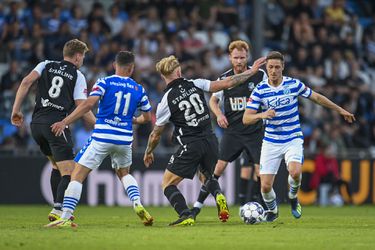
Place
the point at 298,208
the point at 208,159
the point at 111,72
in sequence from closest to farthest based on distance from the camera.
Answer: the point at 208,159 < the point at 298,208 < the point at 111,72

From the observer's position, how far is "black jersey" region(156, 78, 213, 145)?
12.1 metres

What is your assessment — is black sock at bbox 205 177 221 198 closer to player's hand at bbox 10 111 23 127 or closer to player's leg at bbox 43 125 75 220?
player's leg at bbox 43 125 75 220

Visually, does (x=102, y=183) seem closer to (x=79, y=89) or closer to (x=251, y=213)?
(x=79, y=89)

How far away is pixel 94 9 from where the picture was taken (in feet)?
76.0

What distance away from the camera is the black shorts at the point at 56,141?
41.2 ft

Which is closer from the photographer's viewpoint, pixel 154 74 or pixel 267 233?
pixel 267 233

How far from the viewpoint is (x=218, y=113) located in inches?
539

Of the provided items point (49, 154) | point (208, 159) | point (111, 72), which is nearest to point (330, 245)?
point (208, 159)

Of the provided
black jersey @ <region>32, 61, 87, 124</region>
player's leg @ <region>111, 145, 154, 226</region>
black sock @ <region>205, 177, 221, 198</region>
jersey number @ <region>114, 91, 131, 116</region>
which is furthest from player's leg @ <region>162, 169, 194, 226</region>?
black jersey @ <region>32, 61, 87, 124</region>

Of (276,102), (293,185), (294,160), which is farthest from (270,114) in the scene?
(293,185)

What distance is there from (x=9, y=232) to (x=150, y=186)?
9503 mm

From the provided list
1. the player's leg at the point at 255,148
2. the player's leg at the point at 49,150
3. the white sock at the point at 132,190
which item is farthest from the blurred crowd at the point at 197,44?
the white sock at the point at 132,190

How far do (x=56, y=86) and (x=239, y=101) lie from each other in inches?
126

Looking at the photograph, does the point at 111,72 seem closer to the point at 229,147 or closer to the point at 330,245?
the point at 229,147
